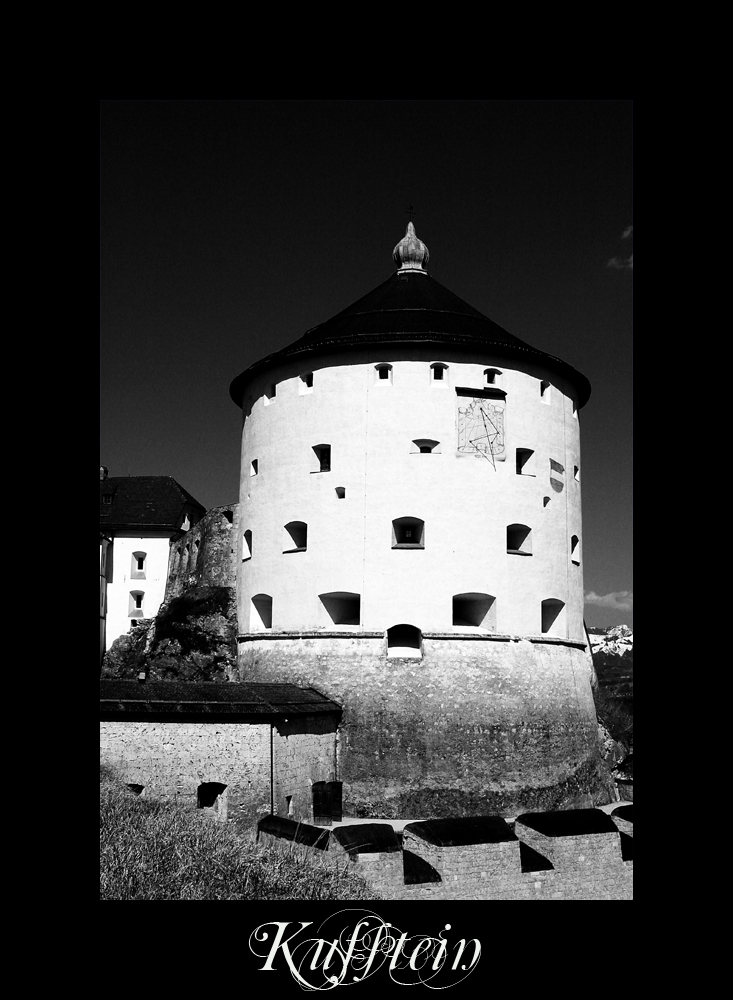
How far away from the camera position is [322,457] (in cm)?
2036

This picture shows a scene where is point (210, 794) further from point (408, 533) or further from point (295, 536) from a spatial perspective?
point (408, 533)

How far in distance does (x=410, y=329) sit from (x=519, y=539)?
5.05 m

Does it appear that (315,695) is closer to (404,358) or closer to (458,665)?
(458,665)

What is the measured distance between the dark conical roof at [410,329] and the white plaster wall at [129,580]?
10.7 m

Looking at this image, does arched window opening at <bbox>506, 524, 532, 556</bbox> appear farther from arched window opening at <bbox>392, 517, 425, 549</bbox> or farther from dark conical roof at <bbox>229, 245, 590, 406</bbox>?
dark conical roof at <bbox>229, 245, 590, 406</bbox>

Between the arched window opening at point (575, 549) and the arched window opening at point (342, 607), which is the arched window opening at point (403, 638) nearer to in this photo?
the arched window opening at point (342, 607)

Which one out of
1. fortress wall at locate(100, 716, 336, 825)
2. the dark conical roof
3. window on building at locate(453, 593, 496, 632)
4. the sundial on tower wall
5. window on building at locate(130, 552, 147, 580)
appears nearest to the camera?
fortress wall at locate(100, 716, 336, 825)

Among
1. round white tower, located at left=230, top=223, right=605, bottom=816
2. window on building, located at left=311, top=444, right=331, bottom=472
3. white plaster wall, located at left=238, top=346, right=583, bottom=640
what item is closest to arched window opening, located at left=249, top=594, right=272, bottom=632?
round white tower, located at left=230, top=223, right=605, bottom=816

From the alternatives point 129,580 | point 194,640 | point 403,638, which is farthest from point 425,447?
point 129,580

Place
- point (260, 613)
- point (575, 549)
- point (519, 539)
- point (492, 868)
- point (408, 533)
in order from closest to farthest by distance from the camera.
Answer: point (492, 868) → point (408, 533) → point (519, 539) → point (260, 613) → point (575, 549)

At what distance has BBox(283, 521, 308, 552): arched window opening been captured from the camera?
795 inches

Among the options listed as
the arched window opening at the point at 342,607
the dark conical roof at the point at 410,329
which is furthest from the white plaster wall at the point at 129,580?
the arched window opening at the point at 342,607

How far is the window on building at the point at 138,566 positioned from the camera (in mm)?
31625

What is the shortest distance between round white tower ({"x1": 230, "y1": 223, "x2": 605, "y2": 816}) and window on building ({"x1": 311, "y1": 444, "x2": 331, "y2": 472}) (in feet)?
0.14
